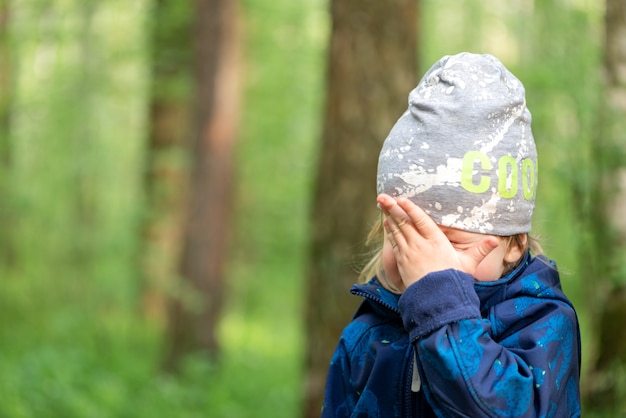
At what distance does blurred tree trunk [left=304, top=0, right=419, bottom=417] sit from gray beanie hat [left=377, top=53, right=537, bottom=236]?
9.28 ft

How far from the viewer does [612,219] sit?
474cm

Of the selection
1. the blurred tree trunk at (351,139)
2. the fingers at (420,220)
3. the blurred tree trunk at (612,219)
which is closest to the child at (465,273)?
the fingers at (420,220)

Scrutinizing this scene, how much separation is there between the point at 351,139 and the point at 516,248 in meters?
2.95

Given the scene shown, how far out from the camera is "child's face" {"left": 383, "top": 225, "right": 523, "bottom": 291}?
2141mm

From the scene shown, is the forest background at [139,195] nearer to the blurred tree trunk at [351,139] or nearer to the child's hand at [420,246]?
the blurred tree trunk at [351,139]

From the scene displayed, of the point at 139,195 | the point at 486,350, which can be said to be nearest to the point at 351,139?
the point at 486,350

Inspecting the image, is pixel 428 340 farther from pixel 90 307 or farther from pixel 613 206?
pixel 90 307

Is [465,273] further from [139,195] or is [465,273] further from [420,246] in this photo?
[139,195]

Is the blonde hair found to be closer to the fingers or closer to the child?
the child

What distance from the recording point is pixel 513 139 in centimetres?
214

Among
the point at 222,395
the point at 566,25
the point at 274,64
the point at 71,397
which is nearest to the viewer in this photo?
the point at 566,25

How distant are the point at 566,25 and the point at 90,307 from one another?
8.27 m

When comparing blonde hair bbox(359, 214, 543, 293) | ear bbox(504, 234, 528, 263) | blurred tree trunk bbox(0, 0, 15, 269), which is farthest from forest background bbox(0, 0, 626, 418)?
ear bbox(504, 234, 528, 263)

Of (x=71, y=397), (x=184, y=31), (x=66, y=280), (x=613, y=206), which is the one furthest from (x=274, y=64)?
(x=613, y=206)
